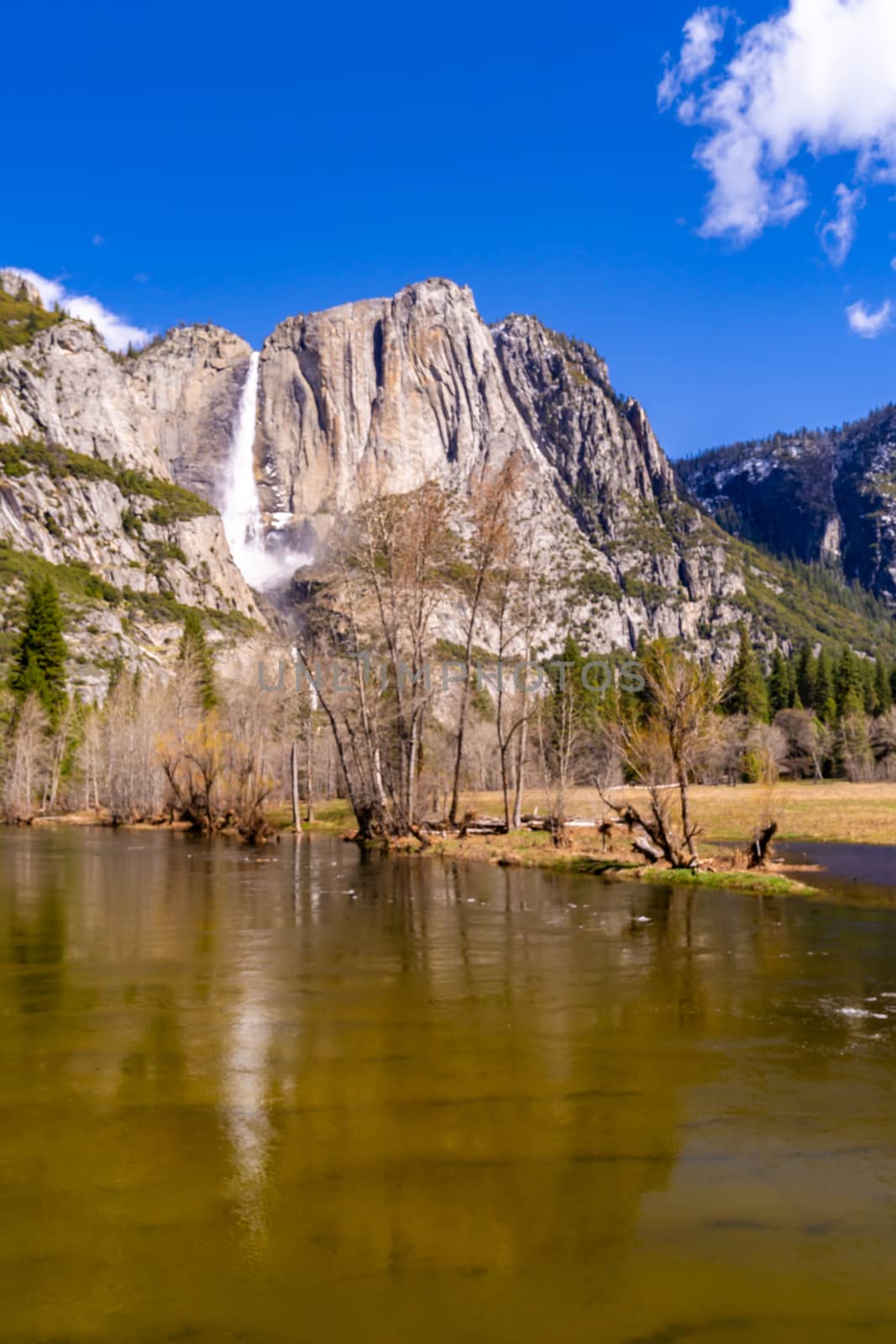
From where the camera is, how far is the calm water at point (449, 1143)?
17.4 feet

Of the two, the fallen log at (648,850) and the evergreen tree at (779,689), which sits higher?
the evergreen tree at (779,689)

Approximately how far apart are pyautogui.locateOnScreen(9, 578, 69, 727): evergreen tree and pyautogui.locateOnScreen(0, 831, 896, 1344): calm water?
3163 inches

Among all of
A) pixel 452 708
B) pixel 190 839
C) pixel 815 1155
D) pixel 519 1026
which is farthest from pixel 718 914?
pixel 452 708

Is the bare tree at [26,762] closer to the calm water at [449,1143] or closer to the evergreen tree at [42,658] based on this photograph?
the evergreen tree at [42,658]

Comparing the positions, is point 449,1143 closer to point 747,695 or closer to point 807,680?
point 747,695

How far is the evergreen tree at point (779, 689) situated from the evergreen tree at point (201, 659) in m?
70.6

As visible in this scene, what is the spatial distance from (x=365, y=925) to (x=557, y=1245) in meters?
13.8

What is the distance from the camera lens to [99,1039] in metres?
10.6

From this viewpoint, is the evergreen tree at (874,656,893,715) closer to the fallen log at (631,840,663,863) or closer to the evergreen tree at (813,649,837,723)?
the evergreen tree at (813,649,837,723)

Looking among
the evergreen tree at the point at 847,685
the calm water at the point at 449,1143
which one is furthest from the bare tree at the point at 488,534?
the evergreen tree at the point at 847,685

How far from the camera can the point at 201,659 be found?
338 feet

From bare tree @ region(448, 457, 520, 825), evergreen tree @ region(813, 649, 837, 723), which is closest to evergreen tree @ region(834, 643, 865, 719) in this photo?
evergreen tree @ region(813, 649, 837, 723)

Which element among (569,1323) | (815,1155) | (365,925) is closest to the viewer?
(569,1323)

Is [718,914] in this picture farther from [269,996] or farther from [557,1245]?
[557,1245]
